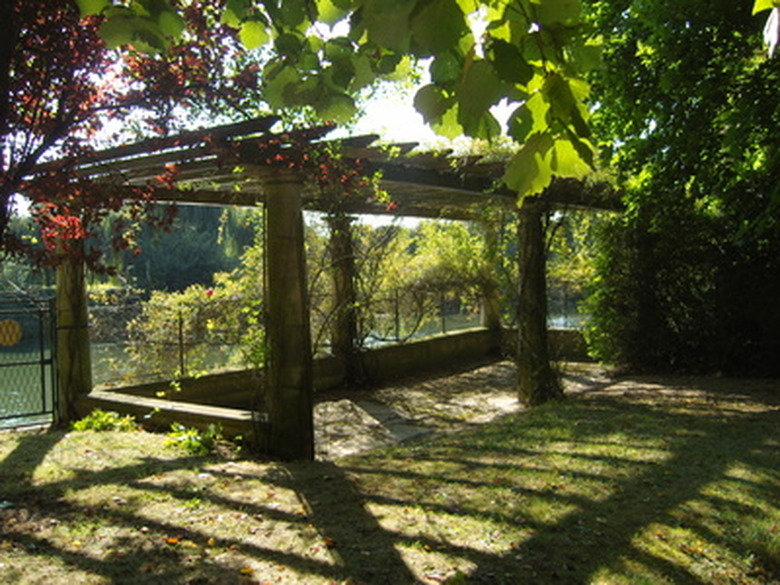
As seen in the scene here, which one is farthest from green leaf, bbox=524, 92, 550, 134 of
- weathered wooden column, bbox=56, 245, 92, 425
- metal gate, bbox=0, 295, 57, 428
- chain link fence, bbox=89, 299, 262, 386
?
chain link fence, bbox=89, 299, 262, 386

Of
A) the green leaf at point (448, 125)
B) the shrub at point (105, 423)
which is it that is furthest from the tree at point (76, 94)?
the shrub at point (105, 423)

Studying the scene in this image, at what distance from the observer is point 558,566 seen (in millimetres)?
3184

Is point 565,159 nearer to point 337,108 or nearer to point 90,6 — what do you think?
point 337,108

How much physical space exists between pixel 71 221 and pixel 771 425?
244 inches

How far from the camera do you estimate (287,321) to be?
607 centimetres

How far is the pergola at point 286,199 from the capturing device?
17.3 ft

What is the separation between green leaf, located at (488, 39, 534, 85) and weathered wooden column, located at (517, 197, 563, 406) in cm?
743

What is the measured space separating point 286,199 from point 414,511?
10.1ft

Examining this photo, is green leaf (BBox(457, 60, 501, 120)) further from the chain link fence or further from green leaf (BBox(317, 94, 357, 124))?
the chain link fence

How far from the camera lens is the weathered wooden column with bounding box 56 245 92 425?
766 centimetres

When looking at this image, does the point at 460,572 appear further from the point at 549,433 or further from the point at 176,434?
the point at 176,434

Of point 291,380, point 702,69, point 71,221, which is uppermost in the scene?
point 702,69

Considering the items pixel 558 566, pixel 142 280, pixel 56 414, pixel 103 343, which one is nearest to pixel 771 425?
pixel 558 566

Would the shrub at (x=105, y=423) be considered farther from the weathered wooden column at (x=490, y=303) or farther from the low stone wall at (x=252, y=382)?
the weathered wooden column at (x=490, y=303)
